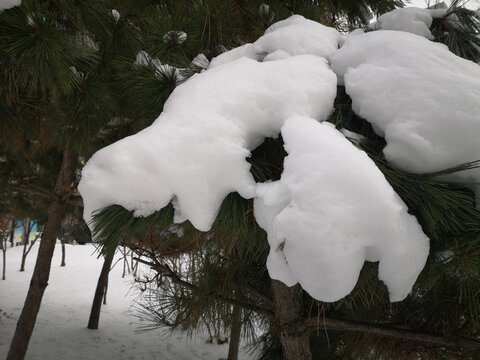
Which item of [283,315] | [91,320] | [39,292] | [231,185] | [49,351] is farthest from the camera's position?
[91,320]

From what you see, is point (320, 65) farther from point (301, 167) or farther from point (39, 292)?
point (39, 292)

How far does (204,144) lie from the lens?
1.75ft

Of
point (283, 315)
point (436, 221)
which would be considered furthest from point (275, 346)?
point (436, 221)

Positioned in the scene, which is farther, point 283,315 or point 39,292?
point 39,292

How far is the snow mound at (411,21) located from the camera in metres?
0.72

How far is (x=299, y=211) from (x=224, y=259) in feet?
3.39

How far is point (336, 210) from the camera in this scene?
427 millimetres

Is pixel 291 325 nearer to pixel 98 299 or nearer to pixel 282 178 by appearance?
pixel 282 178

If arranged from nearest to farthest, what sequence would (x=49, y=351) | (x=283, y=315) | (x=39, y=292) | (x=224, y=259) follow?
(x=283, y=315), (x=224, y=259), (x=39, y=292), (x=49, y=351)

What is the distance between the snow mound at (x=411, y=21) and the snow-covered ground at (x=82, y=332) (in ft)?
6.88

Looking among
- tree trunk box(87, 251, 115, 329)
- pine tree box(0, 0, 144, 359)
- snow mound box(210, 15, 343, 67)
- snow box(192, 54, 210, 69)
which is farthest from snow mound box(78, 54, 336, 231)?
tree trunk box(87, 251, 115, 329)

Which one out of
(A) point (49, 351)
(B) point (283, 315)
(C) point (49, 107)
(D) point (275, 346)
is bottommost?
(A) point (49, 351)

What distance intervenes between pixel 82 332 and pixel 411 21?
4372 millimetres

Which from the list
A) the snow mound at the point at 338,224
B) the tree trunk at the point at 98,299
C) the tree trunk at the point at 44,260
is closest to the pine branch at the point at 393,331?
the snow mound at the point at 338,224
